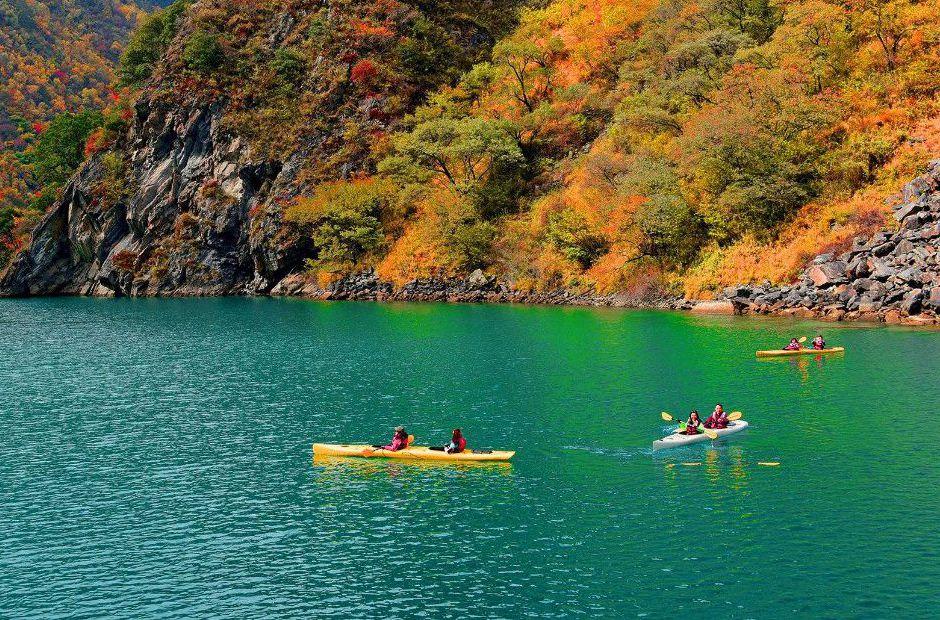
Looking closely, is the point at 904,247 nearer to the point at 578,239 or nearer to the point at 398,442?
the point at 578,239

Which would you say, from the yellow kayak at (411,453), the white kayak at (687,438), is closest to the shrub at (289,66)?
the yellow kayak at (411,453)

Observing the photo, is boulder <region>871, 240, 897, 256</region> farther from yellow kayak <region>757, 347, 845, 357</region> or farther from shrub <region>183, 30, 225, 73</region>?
shrub <region>183, 30, 225, 73</region>

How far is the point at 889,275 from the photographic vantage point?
71250 millimetres

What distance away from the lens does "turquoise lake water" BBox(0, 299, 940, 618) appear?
919 inches

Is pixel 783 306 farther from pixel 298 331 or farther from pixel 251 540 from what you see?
pixel 251 540

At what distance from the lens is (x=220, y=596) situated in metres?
23.5

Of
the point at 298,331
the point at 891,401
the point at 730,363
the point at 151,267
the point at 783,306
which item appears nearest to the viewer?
the point at 891,401

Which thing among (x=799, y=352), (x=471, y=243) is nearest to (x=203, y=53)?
(x=471, y=243)

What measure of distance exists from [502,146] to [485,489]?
9000 cm

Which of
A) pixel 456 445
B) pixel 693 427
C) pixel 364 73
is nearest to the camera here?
pixel 456 445

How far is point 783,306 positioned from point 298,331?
5196cm

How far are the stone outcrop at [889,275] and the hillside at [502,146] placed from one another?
9.57 ft

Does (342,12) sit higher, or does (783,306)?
(342,12)

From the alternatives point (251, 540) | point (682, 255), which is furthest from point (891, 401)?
point (682, 255)
